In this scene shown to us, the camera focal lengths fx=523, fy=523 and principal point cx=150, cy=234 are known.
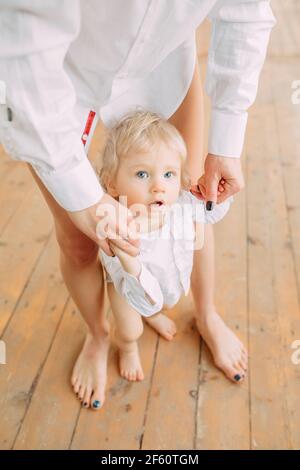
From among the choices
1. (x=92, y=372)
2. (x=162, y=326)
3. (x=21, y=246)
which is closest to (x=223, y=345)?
(x=162, y=326)

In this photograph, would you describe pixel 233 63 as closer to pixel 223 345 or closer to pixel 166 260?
pixel 166 260

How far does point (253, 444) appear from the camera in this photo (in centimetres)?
111

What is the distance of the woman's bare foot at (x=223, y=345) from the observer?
125cm

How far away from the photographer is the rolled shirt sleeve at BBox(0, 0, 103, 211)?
25.6 inches

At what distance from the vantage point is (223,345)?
128 centimetres

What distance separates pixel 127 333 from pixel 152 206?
0.37m

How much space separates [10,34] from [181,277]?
0.63 meters

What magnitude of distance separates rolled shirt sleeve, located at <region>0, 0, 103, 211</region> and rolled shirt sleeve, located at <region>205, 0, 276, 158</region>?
0.32m

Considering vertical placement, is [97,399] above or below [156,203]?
below

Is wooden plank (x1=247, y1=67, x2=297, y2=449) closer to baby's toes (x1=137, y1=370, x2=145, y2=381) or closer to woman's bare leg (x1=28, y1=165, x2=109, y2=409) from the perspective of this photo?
baby's toes (x1=137, y1=370, x2=145, y2=381)

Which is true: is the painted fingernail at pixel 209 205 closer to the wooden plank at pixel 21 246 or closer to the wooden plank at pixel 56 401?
Result: the wooden plank at pixel 56 401

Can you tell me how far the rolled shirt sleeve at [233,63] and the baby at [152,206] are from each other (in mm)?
95
